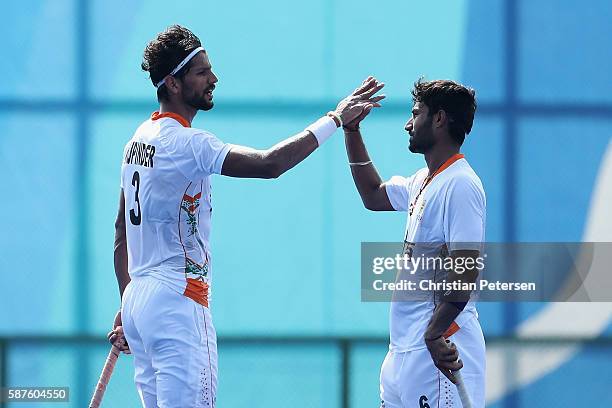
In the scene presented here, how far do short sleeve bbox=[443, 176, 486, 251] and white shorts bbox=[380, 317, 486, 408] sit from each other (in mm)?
327

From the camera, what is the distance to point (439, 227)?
12.7 feet

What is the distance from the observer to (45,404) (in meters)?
5.89

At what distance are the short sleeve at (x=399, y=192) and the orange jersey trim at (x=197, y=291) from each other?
978mm

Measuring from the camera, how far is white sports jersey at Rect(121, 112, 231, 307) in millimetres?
3805

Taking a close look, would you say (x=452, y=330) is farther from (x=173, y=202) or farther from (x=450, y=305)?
(x=173, y=202)

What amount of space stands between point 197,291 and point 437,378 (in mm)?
883

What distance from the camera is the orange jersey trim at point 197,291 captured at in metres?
3.84

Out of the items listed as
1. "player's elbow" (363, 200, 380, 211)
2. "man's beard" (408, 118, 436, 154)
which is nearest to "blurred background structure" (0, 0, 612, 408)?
"player's elbow" (363, 200, 380, 211)

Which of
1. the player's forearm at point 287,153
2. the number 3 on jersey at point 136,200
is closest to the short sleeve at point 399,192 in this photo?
the player's forearm at point 287,153

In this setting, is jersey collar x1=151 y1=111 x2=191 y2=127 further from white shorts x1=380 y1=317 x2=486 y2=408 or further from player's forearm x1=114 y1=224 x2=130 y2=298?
white shorts x1=380 y1=317 x2=486 y2=408

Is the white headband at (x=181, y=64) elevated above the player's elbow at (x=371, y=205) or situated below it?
above

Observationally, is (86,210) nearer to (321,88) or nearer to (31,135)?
(31,135)

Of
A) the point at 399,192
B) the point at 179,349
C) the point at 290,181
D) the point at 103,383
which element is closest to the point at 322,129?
the point at 399,192

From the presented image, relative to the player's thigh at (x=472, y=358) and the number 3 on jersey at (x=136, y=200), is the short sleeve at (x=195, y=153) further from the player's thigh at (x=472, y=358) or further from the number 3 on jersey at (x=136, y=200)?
the player's thigh at (x=472, y=358)
